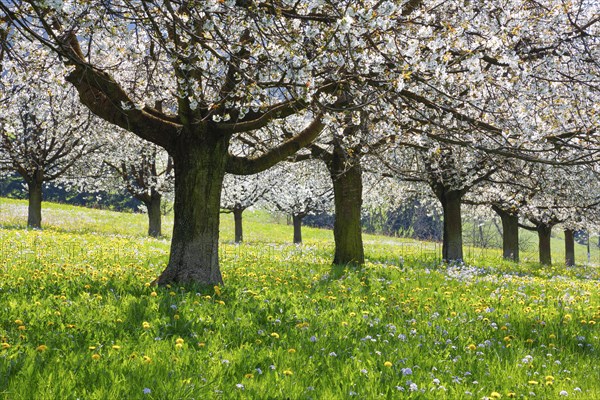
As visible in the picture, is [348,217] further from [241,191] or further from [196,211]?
[241,191]

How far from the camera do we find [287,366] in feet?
16.0

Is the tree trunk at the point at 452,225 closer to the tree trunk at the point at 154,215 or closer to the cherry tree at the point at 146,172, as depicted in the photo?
the cherry tree at the point at 146,172

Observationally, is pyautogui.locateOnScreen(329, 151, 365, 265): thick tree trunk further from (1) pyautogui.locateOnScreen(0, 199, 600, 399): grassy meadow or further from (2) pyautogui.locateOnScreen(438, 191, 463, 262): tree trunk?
(2) pyautogui.locateOnScreen(438, 191, 463, 262): tree trunk

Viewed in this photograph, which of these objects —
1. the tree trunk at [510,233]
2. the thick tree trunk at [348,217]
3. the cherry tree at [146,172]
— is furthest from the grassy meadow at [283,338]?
the cherry tree at [146,172]

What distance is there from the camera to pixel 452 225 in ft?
63.2

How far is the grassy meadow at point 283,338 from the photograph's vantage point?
4277 millimetres

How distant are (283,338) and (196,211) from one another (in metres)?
3.55

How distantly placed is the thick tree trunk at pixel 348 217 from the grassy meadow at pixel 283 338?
345 cm

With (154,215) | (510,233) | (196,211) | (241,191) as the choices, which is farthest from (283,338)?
(241,191)

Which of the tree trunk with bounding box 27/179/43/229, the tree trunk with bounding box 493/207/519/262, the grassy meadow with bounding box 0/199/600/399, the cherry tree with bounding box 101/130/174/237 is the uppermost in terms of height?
the cherry tree with bounding box 101/130/174/237

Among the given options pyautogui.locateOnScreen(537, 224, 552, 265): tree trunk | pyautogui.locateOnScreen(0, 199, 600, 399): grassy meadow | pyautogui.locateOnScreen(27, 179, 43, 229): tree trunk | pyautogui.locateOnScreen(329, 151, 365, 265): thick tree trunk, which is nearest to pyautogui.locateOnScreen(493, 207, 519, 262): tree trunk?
pyautogui.locateOnScreen(537, 224, 552, 265): tree trunk

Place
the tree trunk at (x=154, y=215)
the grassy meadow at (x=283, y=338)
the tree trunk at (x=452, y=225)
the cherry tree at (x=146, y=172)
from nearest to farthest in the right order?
the grassy meadow at (x=283, y=338)
the tree trunk at (x=452, y=225)
the cherry tree at (x=146, y=172)
the tree trunk at (x=154, y=215)

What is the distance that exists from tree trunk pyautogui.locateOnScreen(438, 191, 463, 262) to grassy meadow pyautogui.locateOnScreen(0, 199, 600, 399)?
340 inches

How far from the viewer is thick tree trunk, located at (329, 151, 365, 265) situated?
45.0 ft
